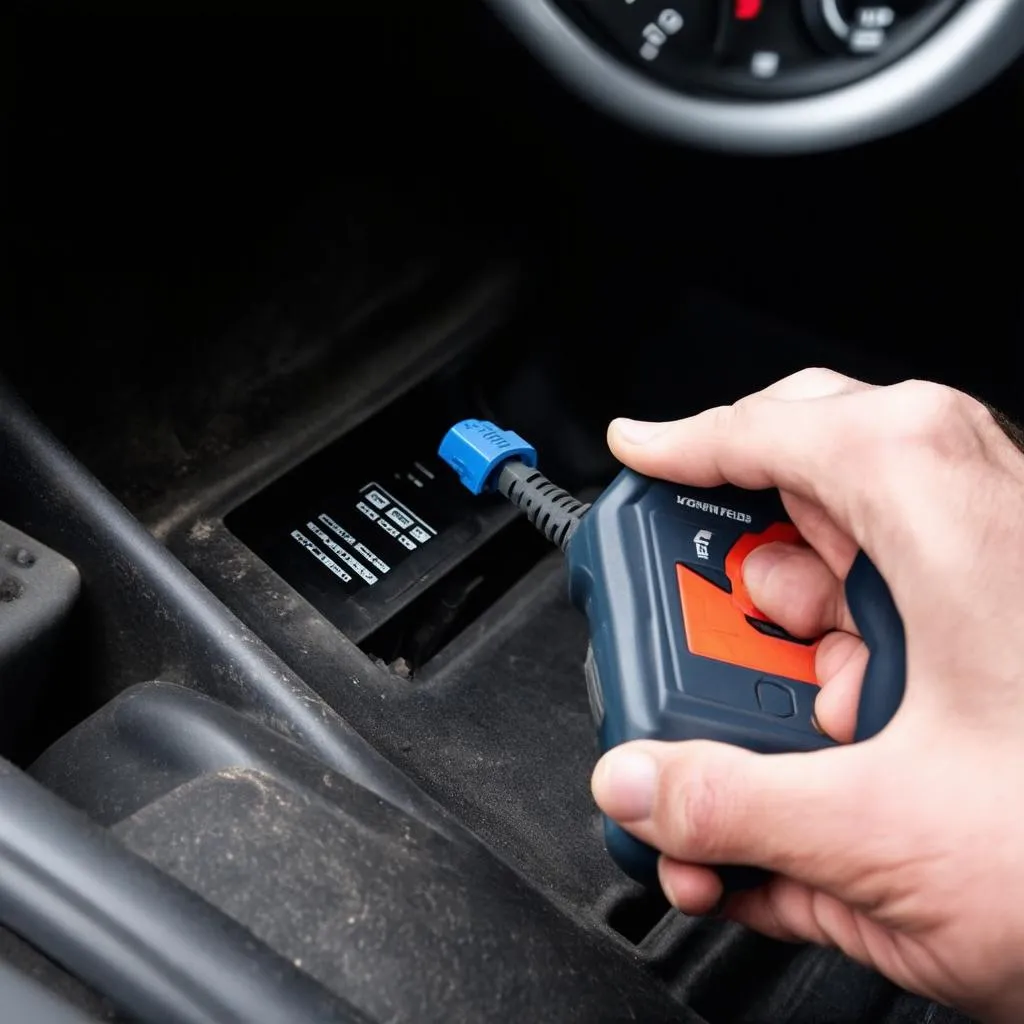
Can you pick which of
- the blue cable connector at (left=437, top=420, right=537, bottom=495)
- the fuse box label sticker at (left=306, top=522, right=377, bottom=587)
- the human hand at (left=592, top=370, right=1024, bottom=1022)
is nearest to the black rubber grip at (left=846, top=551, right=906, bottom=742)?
the human hand at (left=592, top=370, right=1024, bottom=1022)

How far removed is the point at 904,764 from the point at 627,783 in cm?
12

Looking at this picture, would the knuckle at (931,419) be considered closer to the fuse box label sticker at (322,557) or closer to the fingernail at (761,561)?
the fingernail at (761,561)

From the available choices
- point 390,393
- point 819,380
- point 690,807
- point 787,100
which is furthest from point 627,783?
point 390,393

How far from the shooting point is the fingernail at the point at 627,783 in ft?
1.75

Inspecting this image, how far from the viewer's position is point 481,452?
76 cm

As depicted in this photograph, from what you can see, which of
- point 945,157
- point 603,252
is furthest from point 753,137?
point 603,252

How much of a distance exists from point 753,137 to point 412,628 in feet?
1.61

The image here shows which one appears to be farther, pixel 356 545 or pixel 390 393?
pixel 390 393

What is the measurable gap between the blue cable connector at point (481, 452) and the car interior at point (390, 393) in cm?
18

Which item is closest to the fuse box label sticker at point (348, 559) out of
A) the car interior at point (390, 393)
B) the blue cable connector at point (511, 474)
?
the car interior at point (390, 393)

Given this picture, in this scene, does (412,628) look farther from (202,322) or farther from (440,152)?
(440,152)

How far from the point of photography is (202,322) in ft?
3.64

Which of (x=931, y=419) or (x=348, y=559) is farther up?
(x=931, y=419)

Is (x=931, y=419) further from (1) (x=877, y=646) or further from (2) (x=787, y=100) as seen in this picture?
(2) (x=787, y=100)
